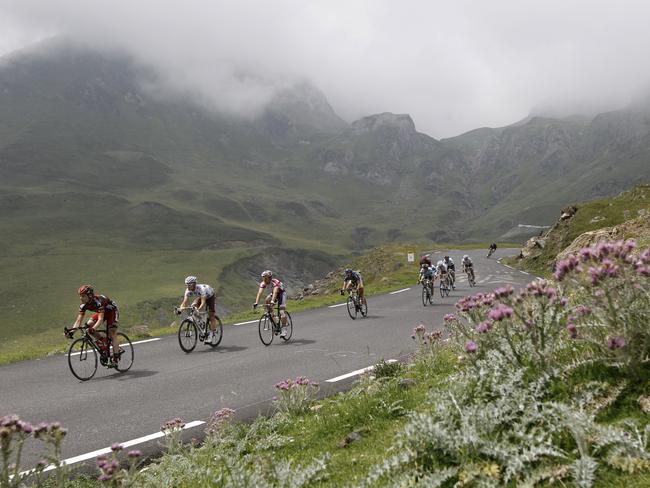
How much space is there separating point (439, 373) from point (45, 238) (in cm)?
21808

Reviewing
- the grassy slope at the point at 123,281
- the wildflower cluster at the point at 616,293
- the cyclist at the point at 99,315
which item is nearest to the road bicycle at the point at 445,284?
the cyclist at the point at 99,315

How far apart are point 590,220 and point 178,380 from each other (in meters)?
39.9

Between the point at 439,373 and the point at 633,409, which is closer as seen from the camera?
the point at 633,409

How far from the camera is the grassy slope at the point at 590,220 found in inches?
1615

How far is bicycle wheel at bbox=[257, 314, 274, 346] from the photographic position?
17453mm

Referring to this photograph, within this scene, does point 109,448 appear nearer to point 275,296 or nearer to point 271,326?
point 271,326

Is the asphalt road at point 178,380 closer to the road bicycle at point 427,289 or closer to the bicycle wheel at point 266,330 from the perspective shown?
the bicycle wheel at point 266,330

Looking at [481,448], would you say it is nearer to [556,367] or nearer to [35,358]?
[556,367]

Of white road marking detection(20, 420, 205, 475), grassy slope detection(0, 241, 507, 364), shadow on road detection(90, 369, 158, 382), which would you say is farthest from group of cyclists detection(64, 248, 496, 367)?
grassy slope detection(0, 241, 507, 364)

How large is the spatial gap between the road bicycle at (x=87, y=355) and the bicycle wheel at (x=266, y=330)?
4.41m

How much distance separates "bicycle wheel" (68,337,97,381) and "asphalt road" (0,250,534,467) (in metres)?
0.28

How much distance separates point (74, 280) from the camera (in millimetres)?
140625

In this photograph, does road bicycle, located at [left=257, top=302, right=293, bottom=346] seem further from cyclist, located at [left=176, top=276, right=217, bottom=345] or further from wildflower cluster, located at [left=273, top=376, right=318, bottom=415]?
wildflower cluster, located at [left=273, top=376, right=318, bottom=415]

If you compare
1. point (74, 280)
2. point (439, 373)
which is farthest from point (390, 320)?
point (74, 280)
